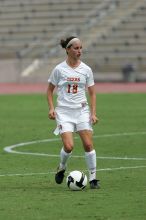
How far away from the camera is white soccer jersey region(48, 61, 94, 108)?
12.2 metres

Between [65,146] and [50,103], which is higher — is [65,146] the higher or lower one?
the lower one

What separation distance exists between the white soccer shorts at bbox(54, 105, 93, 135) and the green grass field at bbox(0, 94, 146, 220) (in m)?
0.80

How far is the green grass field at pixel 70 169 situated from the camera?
9.86 m

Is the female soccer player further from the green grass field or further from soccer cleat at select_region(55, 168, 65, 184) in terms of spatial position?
the green grass field

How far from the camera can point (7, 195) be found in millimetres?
11133

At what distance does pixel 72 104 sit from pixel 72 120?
22 centimetres

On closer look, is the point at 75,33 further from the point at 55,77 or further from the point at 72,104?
the point at 72,104

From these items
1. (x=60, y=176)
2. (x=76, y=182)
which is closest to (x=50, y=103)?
(x=60, y=176)

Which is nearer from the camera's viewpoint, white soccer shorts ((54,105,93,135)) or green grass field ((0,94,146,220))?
green grass field ((0,94,146,220))

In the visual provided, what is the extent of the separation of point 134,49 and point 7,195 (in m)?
36.4

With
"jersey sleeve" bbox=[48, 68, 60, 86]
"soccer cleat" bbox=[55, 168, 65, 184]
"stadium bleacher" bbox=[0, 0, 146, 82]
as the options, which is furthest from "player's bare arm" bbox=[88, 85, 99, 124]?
"stadium bleacher" bbox=[0, 0, 146, 82]

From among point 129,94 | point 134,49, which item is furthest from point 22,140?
point 134,49

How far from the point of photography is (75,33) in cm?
4881

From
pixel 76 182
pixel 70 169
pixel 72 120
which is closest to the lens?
pixel 76 182
